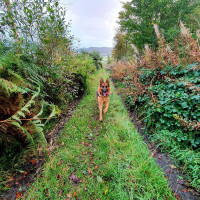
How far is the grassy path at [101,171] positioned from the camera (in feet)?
4.78

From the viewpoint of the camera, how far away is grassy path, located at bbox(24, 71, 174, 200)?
146cm

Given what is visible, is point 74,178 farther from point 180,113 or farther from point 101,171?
point 180,113

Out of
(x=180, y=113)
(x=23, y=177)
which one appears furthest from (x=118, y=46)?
(x=23, y=177)

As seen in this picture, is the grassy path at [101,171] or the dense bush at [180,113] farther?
the dense bush at [180,113]

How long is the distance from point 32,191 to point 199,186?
2.50m

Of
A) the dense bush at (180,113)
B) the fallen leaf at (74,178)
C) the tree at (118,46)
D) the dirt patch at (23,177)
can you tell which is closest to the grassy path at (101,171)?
the fallen leaf at (74,178)

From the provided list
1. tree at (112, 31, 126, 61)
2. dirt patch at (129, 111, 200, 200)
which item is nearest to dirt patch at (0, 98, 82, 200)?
dirt patch at (129, 111, 200, 200)

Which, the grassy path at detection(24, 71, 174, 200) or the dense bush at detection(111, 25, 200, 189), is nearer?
the grassy path at detection(24, 71, 174, 200)

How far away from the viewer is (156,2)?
10.8 metres

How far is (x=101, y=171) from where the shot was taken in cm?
179

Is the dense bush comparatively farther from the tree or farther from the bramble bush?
the tree

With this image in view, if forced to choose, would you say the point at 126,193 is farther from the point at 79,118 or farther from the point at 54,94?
the point at 54,94

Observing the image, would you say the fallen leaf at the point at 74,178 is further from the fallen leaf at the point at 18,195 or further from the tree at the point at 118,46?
the tree at the point at 118,46

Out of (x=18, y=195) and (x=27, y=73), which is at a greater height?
(x=27, y=73)
